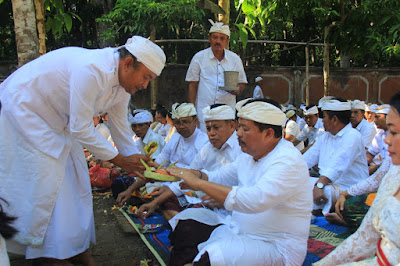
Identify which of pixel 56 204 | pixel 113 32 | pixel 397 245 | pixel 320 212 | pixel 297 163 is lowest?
pixel 320 212

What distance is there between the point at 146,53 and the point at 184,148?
2279mm

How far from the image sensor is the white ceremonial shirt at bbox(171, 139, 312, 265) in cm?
244

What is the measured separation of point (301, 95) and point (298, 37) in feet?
11.4

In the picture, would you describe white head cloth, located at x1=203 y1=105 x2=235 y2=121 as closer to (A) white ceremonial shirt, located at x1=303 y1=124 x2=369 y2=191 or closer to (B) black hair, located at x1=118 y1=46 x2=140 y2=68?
(B) black hair, located at x1=118 y1=46 x2=140 y2=68

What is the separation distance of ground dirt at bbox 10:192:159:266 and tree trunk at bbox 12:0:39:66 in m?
2.24

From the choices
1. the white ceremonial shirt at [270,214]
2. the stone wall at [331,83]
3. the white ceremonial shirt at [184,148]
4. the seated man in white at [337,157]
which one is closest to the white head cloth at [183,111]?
the white ceremonial shirt at [184,148]

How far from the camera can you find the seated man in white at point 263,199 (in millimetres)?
2445

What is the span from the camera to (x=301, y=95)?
599 inches

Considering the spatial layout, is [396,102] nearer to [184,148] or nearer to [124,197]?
[184,148]

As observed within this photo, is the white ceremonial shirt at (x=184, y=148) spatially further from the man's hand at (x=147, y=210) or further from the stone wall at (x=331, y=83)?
the stone wall at (x=331, y=83)

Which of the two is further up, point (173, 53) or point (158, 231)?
point (173, 53)

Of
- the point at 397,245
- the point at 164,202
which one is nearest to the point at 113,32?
the point at 164,202

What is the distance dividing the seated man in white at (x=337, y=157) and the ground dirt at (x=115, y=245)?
2.11 meters

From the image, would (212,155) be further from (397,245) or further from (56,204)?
(397,245)
